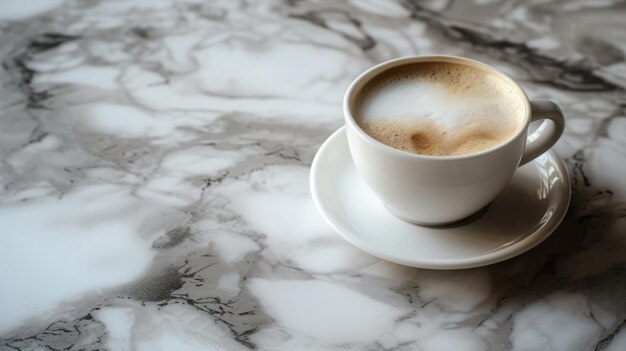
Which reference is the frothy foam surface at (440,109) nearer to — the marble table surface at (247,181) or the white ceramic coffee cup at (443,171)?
the white ceramic coffee cup at (443,171)

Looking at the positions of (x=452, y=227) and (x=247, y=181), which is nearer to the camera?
(x=452, y=227)

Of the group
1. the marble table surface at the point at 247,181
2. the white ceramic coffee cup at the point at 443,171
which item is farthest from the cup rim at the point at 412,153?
the marble table surface at the point at 247,181

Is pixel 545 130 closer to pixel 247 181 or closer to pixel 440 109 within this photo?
pixel 440 109

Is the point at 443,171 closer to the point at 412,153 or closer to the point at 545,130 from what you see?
the point at 412,153

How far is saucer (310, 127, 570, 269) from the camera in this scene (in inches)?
23.2

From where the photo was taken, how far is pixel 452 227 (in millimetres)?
637

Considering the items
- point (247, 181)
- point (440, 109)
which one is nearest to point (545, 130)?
point (440, 109)

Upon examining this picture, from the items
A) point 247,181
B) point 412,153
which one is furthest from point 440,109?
point 247,181

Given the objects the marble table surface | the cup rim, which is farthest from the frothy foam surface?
the marble table surface

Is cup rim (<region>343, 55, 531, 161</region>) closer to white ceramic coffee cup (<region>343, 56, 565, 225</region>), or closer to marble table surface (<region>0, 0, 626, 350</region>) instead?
white ceramic coffee cup (<region>343, 56, 565, 225</region>)

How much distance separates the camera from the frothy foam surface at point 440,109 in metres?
0.61

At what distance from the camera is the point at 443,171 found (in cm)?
57

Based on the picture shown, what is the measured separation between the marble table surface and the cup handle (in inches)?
3.1

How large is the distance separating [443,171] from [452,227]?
0.29 ft
